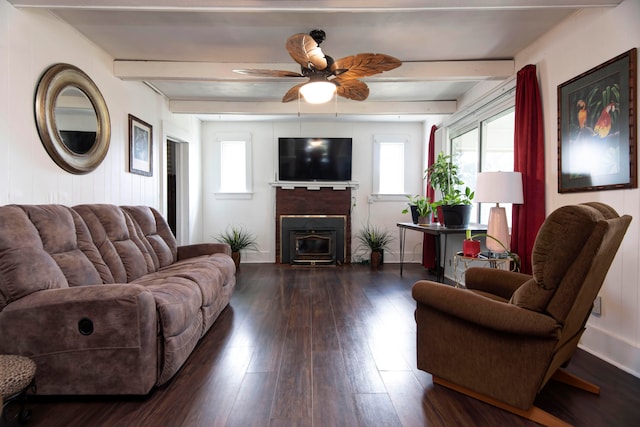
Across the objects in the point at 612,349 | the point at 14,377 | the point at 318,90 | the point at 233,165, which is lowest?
the point at 612,349

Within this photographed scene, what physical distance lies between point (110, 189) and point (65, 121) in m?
0.83

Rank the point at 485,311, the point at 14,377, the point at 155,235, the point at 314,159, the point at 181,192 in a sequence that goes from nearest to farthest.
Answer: the point at 14,377 → the point at 485,311 → the point at 155,235 → the point at 181,192 → the point at 314,159

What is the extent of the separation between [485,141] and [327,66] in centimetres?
252

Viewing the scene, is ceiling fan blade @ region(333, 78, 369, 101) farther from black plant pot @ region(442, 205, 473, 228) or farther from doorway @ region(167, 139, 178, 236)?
doorway @ region(167, 139, 178, 236)

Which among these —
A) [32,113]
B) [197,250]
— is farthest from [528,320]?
[32,113]

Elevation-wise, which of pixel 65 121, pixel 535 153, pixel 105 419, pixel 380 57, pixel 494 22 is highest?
pixel 494 22

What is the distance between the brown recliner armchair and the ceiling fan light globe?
1709 mm

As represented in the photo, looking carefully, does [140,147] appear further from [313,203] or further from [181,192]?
[313,203]

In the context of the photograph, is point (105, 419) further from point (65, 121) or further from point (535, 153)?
point (535, 153)

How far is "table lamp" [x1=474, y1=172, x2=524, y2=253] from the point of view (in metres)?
2.76

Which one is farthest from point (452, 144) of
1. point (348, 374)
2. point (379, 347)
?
point (348, 374)

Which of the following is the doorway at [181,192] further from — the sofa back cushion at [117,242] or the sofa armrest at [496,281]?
the sofa armrest at [496,281]

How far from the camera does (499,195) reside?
2.76 m

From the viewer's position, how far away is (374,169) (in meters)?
6.05
